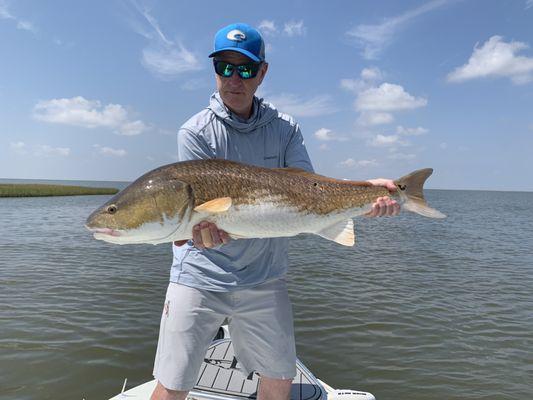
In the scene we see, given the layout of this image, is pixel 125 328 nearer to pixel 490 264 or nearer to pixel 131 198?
pixel 131 198

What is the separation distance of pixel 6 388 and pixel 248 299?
6308 millimetres

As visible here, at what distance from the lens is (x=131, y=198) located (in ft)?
11.6

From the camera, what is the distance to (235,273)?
4020 mm

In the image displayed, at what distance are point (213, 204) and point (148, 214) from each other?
56 centimetres

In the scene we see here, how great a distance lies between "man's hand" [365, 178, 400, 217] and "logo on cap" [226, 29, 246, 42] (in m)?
1.87

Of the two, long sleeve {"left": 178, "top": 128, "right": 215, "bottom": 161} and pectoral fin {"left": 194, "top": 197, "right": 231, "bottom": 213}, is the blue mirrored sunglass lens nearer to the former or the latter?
long sleeve {"left": 178, "top": 128, "right": 215, "bottom": 161}

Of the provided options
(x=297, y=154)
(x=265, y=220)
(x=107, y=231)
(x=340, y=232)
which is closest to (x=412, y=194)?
(x=340, y=232)

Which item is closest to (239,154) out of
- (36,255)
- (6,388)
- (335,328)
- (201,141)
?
(201,141)

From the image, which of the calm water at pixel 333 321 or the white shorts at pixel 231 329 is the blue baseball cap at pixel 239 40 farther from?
the calm water at pixel 333 321

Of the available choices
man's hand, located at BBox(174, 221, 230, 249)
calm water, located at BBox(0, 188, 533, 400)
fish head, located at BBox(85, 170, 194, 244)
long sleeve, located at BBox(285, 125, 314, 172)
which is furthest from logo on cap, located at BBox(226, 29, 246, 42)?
calm water, located at BBox(0, 188, 533, 400)

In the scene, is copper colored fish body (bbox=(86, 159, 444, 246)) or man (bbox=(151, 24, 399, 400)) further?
man (bbox=(151, 24, 399, 400))

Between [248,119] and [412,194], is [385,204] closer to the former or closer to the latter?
[412,194]

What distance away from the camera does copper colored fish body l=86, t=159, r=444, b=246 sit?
3480 millimetres

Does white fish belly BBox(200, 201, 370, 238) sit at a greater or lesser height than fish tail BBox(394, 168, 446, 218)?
lesser
